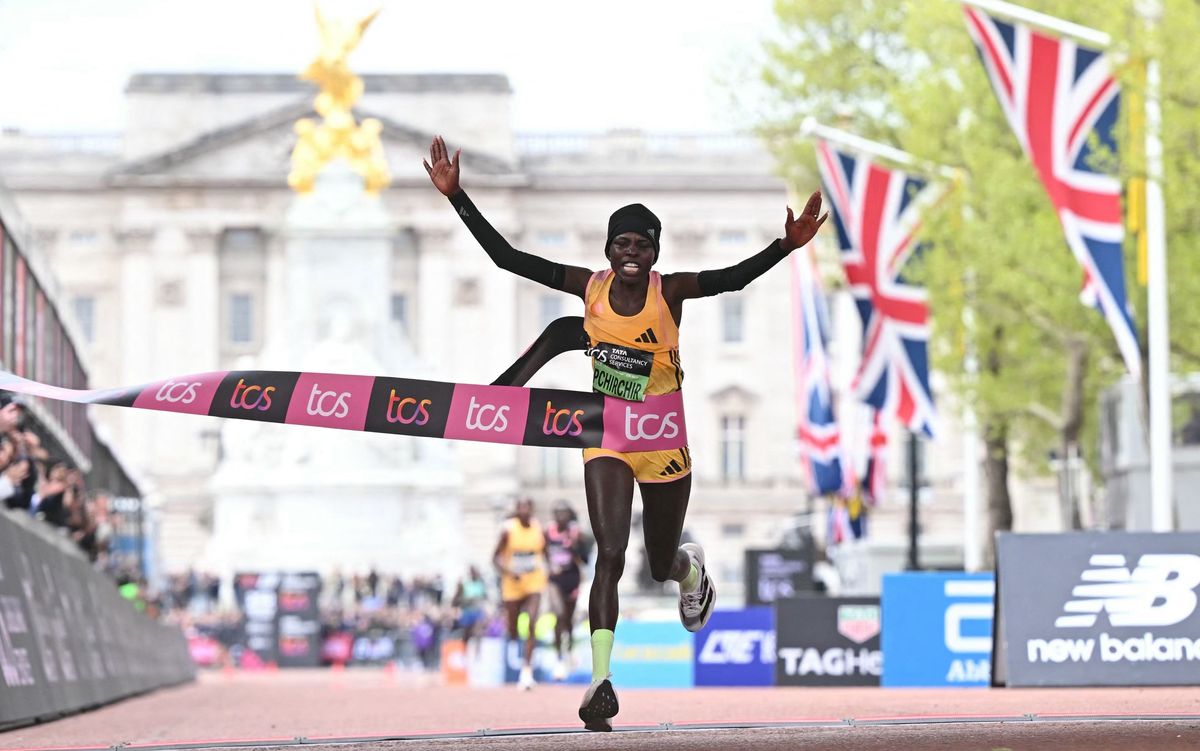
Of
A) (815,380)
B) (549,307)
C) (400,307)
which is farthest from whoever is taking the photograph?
(400,307)

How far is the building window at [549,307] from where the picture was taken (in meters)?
113

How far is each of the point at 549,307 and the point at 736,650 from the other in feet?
290

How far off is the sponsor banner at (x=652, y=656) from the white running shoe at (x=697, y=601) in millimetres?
16906

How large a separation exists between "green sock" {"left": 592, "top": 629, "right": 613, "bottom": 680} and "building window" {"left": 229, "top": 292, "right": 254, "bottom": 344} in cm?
10612

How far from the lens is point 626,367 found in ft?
35.1

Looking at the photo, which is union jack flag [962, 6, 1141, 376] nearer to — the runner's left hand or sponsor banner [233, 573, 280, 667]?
the runner's left hand

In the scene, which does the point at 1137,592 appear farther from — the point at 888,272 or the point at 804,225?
the point at 888,272

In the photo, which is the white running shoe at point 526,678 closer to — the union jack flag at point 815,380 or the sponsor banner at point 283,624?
the union jack flag at point 815,380

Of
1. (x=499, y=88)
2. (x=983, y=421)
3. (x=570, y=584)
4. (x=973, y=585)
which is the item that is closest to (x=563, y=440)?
(x=973, y=585)

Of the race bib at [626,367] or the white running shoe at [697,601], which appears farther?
the white running shoe at [697,601]

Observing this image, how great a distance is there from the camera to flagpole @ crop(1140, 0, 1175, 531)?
25875 millimetres

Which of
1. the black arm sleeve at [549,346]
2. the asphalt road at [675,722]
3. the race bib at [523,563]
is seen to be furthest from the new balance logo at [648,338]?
the race bib at [523,563]

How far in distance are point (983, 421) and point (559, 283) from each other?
27521 millimetres

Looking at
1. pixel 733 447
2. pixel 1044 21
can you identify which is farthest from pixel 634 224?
pixel 733 447
